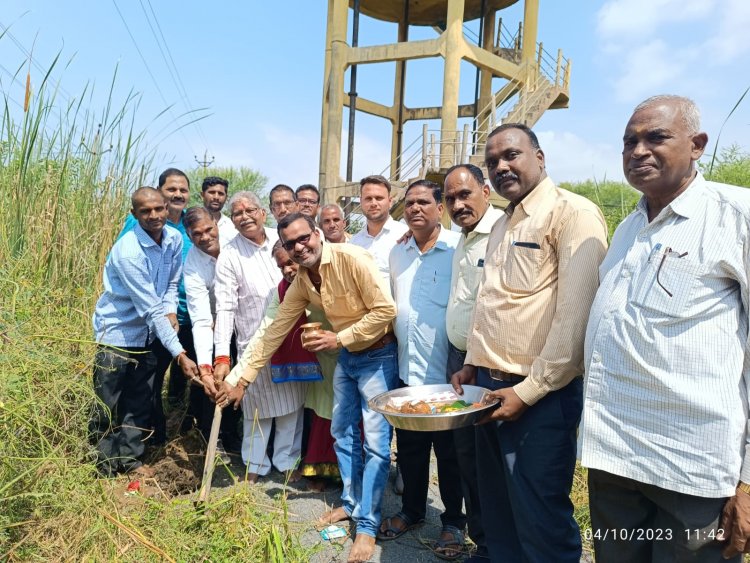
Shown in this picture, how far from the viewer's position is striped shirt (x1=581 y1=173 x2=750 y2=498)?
1588 millimetres

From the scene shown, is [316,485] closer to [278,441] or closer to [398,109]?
[278,441]

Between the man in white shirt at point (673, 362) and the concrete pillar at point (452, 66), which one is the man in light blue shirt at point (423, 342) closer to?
the man in white shirt at point (673, 362)

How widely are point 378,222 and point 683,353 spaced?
123 inches

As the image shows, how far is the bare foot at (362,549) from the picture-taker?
2.90 m

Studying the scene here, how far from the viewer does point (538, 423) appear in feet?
7.12

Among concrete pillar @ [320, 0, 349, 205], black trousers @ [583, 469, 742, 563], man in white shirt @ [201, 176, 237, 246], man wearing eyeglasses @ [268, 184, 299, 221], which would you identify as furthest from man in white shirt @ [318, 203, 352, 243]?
concrete pillar @ [320, 0, 349, 205]

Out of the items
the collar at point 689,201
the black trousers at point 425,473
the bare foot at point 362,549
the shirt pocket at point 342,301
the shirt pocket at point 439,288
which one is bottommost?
the bare foot at point 362,549

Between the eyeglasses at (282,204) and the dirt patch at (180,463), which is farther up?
the eyeglasses at (282,204)

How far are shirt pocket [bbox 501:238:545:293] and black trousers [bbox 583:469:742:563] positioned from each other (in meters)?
0.75

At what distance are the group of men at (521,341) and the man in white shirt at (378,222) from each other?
2.66 feet

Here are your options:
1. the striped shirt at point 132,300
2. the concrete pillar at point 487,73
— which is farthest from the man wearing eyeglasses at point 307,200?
the concrete pillar at point 487,73

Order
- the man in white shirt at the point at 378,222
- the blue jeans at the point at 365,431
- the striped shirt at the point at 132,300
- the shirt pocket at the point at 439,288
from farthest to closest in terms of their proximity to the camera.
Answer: the man in white shirt at the point at 378,222 < the striped shirt at the point at 132,300 < the shirt pocket at the point at 439,288 < the blue jeans at the point at 365,431

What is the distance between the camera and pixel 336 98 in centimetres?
1409

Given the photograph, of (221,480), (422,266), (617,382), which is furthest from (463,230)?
(221,480)
